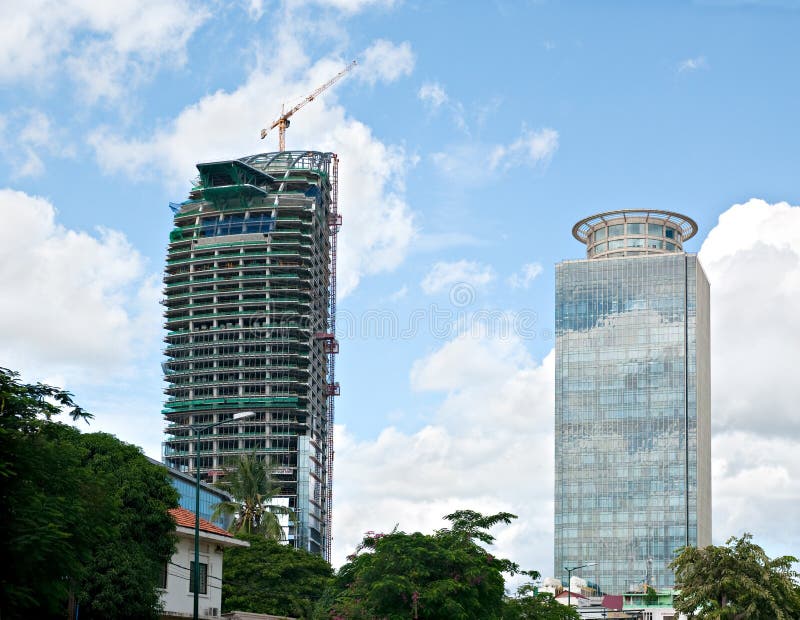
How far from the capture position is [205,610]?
2378 inches

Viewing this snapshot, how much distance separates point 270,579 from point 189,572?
36178mm

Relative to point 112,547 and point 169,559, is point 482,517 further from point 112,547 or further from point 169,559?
point 112,547

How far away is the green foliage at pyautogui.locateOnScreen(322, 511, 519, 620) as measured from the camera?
52750 mm

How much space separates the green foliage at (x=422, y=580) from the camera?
52.8 meters

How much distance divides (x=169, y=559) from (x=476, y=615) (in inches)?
569

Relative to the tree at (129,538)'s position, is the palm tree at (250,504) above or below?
above

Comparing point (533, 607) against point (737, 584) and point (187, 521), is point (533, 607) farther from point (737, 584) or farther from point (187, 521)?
point (187, 521)

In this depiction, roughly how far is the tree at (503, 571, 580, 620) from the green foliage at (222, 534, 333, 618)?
2087 centimetres

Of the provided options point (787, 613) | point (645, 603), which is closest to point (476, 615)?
point (787, 613)

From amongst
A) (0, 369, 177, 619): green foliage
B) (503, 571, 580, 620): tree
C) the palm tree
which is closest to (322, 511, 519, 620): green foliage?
(503, 571, 580, 620): tree

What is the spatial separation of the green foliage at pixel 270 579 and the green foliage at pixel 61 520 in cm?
4180

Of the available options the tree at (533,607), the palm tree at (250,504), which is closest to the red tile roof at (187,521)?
the tree at (533,607)

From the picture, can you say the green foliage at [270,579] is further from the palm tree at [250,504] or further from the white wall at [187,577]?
the white wall at [187,577]

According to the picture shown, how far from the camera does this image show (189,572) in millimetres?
58281
